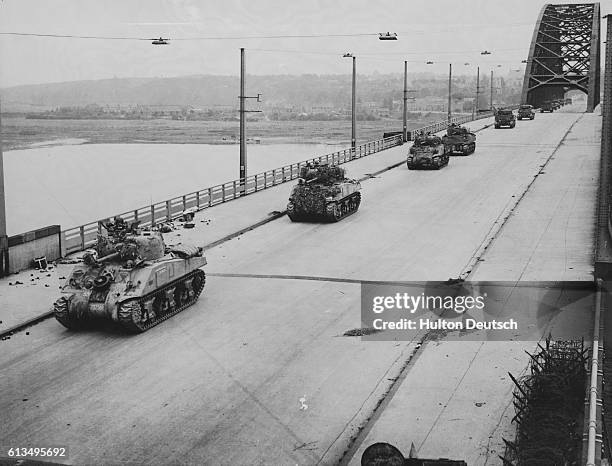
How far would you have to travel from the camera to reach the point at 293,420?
50.3 feet

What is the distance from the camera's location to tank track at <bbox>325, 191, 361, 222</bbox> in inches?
1385

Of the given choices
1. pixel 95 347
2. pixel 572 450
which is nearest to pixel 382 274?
pixel 95 347

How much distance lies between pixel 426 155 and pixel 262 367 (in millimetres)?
36489

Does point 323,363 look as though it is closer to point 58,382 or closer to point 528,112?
point 58,382

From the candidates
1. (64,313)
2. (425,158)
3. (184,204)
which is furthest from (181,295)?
(425,158)

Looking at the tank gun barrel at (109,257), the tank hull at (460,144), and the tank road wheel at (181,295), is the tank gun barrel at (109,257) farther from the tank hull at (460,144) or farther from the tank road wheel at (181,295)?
the tank hull at (460,144)

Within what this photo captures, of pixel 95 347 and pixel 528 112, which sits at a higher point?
pixel 528 112

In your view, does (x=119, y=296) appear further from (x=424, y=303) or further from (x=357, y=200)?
(x=357, y=200)

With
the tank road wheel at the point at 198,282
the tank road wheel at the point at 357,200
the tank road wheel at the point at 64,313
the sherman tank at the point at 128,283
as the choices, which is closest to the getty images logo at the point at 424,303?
the tank road wheel at the point at 198,282

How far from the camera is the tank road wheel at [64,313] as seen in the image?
20.6m

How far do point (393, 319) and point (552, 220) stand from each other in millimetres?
15796

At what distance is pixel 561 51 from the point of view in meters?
146

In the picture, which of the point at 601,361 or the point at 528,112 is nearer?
the point at 601,361

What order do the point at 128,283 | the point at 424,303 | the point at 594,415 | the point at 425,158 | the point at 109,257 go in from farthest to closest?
the point at 425,158 < the point at 424,303 < the point at 109,257 < the point at 128,283 < the point at 594,415
